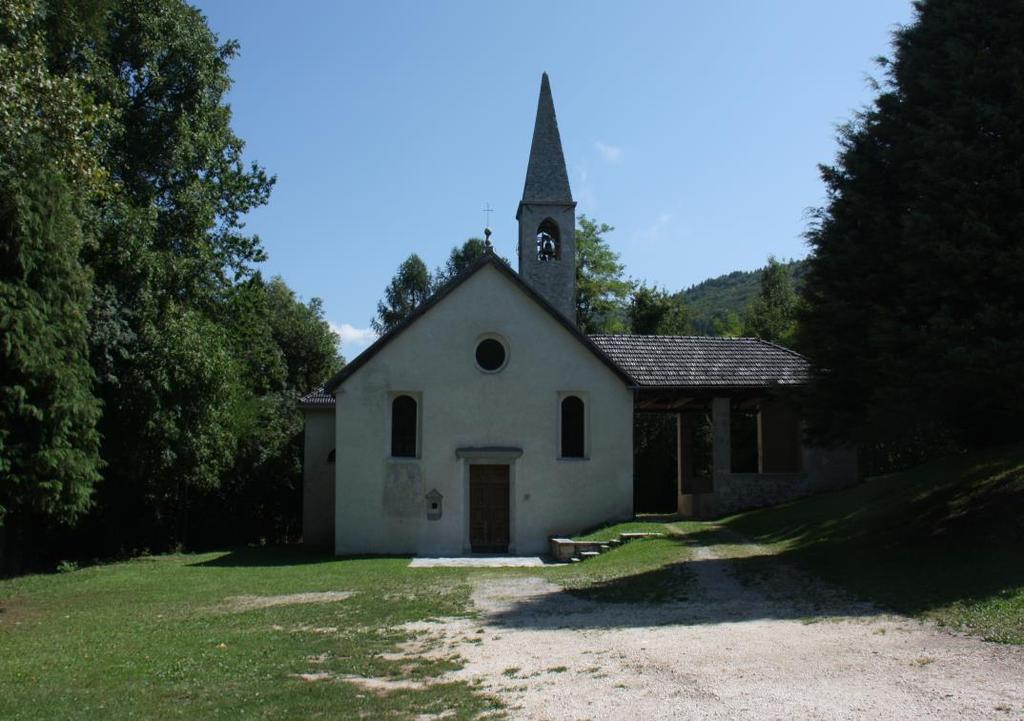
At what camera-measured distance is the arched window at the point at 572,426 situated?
83.5 feet

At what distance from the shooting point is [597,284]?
167 ft

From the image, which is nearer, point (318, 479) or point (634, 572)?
point (634, 572)

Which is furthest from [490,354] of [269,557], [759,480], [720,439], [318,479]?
[759,480]

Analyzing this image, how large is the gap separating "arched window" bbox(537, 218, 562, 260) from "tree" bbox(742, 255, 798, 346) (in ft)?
56.3

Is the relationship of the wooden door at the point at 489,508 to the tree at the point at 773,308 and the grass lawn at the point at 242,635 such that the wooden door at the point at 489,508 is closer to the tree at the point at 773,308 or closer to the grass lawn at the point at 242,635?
the grass lawn at the point at 242,635

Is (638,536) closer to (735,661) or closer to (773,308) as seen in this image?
(735,661)

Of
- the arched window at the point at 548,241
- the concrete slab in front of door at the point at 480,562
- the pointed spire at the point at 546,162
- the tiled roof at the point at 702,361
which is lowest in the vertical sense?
the concrete slab in front of door at the point at 480,562

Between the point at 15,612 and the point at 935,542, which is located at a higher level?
the point at 935,542

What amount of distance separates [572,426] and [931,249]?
42.8 ft

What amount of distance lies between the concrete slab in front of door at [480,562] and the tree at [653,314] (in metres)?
27.3

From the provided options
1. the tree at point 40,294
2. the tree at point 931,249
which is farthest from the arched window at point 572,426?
the tree at point 40,294

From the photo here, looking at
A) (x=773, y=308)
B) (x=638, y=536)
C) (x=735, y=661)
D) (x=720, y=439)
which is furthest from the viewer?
(x=773, y=308)

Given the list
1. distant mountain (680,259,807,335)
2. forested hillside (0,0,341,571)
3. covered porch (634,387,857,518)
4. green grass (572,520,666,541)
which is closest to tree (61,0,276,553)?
forested hillside (0,0,341,571)

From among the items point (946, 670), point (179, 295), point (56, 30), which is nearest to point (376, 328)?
point (179, 295)
